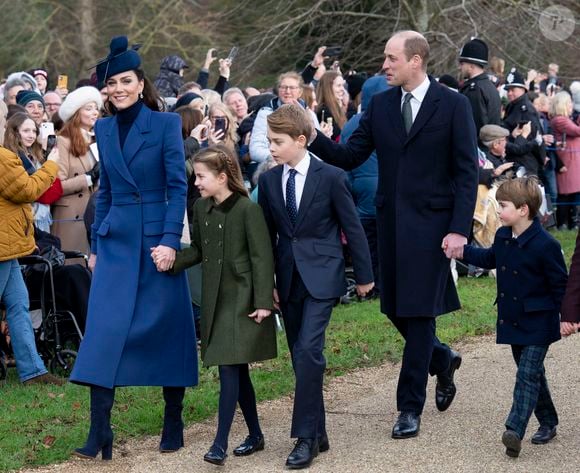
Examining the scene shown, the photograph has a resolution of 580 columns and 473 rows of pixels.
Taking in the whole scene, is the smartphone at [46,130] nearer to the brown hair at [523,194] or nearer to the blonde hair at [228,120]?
the blonde hair at [228,120]

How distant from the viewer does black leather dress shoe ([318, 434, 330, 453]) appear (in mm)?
6520

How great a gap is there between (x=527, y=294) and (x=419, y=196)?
80 centimetres

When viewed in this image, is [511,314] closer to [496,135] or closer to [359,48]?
[496,135]

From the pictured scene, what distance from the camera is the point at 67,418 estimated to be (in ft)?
24.3

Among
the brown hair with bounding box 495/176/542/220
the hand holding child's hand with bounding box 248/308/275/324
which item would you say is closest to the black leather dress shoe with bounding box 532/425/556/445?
the brown hair with bounding box 495/176/542/220

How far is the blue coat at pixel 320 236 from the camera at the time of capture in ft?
21.0

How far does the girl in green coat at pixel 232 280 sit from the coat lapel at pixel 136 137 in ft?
1.10

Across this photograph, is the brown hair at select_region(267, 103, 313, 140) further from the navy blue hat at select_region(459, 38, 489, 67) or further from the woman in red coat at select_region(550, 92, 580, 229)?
the woman in red coat at select_region(550, 92, 580, 229)

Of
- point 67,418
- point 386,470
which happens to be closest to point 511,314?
point 386,470

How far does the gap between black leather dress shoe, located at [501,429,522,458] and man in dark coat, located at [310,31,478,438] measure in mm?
633

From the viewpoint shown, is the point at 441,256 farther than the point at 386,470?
Yes

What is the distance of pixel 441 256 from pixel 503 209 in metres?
0.44

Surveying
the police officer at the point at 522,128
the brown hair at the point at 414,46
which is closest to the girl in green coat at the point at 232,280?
the brown hair at the point at 414,46

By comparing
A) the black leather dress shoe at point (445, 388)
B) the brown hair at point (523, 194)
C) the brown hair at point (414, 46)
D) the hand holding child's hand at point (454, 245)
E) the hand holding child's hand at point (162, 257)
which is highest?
the brown hair at point (414, 46)
